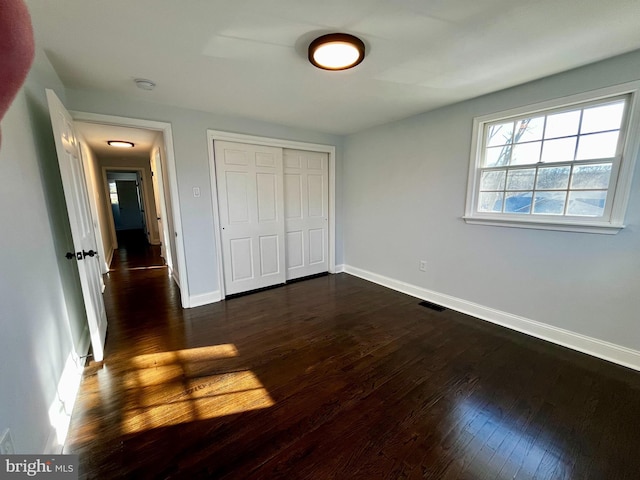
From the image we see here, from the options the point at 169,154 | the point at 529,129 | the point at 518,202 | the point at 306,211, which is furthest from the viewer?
the point at 306,211

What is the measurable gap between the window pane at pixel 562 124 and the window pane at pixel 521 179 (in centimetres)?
32

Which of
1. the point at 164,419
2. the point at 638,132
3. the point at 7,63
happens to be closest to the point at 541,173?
the point at 638,132

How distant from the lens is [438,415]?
1654 mm

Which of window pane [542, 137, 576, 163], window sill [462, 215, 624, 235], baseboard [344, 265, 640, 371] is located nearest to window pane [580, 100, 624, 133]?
window pane [542, 137, 576, 163]

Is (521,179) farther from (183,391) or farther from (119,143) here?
(119,143)

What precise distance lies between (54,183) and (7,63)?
2486 millimetres

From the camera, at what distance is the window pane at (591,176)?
209cm

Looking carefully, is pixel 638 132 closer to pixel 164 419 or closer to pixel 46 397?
pixel 164 419

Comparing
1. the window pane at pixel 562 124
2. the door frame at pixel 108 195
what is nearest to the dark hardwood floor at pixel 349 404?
the window pane at pixel 562 124

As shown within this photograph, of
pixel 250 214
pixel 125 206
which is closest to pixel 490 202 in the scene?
pixel 250 214

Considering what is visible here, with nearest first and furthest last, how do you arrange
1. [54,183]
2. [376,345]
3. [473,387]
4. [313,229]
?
[473,387] < [54,183] < [376,345] < [313,229]

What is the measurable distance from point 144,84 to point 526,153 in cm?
346

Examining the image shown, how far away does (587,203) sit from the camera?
2.20 meters

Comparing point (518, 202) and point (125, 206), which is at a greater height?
point (518, 202)
